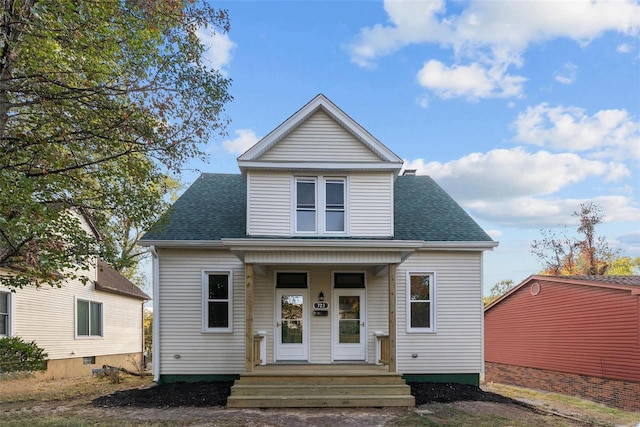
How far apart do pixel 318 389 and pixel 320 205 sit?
4494 millimetres

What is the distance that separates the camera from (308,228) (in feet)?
36.1

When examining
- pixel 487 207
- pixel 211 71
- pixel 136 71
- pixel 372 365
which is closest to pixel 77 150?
pixel 136 71

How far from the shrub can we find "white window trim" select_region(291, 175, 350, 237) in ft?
25.7

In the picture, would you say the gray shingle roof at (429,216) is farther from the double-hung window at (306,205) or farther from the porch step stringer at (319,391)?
the porch step stringer at (319,391)

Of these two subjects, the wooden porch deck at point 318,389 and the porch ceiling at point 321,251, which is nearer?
the wooden porch deck at point 318,389

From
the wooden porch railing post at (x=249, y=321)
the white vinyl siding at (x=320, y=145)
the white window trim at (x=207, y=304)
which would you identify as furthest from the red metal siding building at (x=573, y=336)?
the white window trim at (x=207, y=304)

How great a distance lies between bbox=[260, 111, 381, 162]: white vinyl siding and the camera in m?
11.0

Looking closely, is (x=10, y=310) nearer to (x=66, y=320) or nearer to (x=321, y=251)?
(x=66, y=320)

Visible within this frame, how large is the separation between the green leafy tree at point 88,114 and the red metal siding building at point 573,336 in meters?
14.6

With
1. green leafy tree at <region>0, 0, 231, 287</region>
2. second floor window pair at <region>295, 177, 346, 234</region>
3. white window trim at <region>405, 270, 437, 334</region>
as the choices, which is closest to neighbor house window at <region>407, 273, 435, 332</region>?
white window trim at <region>405, 270, 437, 334</region>

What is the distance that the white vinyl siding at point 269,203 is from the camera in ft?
35.5

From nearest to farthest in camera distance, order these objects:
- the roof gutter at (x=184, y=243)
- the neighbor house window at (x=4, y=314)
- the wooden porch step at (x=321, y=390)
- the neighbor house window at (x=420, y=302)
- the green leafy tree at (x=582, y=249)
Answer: the wooden porch step at (x=321, y=390)
the roof gutter at (x=184, y=243)
the neighbor house window at (x=420, y=302)
the neighbor house window at (x=4, y=314)
the green leafy tree at (x=582, y=249)

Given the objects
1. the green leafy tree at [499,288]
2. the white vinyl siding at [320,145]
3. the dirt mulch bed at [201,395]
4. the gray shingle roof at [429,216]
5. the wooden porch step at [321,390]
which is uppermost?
the white vinyl siding at [320,145]

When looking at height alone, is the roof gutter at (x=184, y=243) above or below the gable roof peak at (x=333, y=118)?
below
